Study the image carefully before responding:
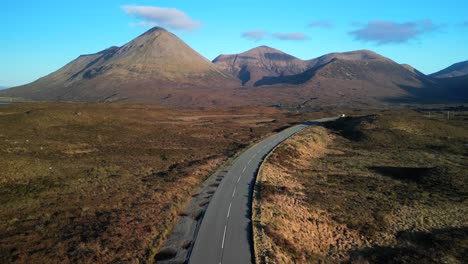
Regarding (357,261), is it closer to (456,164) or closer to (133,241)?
(133,241)

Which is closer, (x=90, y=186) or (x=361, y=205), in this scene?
(x=361, y=205)

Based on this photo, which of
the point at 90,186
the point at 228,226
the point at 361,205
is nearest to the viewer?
the point at 228,226

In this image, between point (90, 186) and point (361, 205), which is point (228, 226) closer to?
point (361, 205)

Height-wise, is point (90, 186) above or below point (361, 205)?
above

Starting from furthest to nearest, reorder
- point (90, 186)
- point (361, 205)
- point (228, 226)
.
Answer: point (90, 186) → point (361, 205) → point (228, 226)

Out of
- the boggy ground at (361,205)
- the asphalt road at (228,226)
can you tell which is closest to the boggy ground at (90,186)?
the asphalt road at (228,226)

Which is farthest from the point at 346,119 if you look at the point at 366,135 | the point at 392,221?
the point at 392,221

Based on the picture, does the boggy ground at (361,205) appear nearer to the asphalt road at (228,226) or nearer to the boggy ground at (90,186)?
the asphalt road at (228,226)

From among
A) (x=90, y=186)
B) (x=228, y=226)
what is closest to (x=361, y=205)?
(x=228, y=226)
